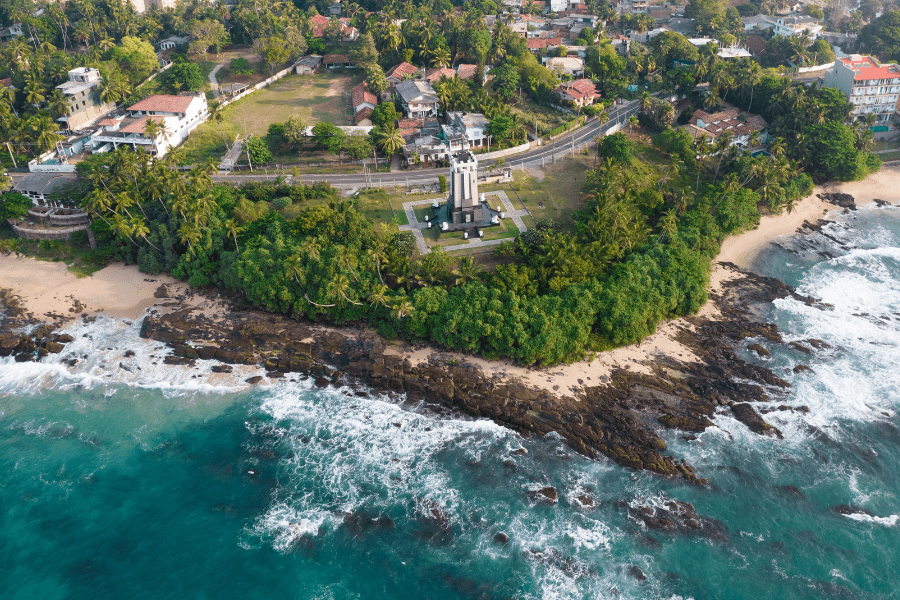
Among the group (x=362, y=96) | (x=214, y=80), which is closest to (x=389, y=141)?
(x=362, y=96)

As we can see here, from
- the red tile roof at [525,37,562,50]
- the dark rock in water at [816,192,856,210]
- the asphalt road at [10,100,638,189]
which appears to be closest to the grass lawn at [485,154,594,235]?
the asphalt road at [10,100,638,189]

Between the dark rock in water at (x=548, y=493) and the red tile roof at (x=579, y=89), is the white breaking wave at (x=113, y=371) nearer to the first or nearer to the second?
the dark rock in water at (x=548, y=493)

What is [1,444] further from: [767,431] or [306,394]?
[767,431]

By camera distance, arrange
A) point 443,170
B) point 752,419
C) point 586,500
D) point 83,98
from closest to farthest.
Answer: point 586,500 < point 752,419 < point 443,170 < point 83,98

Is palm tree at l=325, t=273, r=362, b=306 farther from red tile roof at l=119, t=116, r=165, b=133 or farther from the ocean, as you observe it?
red tile roof at l=119, t=116, r=165, b=133

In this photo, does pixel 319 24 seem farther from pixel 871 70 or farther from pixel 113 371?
pixel 871 70

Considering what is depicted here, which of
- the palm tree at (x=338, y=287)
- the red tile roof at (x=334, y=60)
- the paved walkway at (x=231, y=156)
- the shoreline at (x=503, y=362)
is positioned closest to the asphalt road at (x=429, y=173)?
the paved walkway at (x=231, y=156)

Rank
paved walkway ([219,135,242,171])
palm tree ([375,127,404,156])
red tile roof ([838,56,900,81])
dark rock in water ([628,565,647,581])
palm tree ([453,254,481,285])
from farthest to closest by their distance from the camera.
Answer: red tile roof ([838,56,900,81]) < paved walkway ([219,135,242,171]) < palm tree ([375,127,404,156]) < palm tree ([453,254,481,285]) < dark rock in water ([628,565,647,581])
